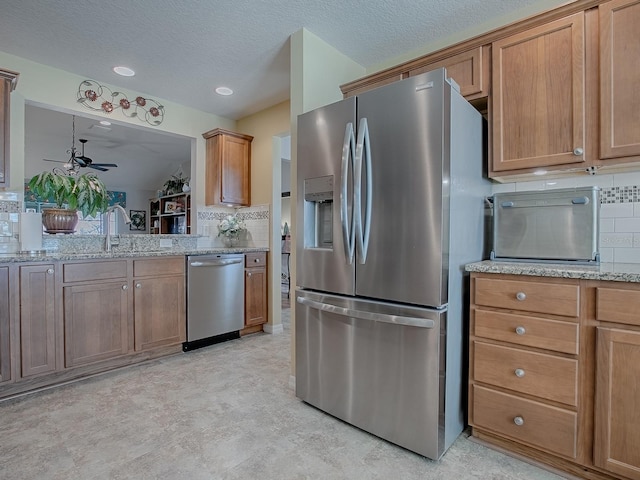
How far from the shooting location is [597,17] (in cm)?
160

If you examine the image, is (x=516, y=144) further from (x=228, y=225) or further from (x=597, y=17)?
(x=228, y=225)

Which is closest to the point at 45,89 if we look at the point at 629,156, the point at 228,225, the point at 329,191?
the point at 228,225

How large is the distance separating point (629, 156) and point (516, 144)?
47cm

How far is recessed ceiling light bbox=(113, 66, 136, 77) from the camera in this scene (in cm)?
293

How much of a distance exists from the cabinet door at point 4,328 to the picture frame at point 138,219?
680cm

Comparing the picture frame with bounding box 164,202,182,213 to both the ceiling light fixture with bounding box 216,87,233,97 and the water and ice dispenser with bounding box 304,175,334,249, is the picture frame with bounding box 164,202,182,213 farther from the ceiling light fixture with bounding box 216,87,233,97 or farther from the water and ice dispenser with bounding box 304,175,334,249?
the water and ice dispenser with bounding box 304,175,334,249

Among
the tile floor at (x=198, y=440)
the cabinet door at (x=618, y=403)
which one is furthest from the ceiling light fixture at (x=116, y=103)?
the cabinet door at (x=618, y=403)

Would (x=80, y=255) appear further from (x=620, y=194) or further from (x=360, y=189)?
(x=620, y=194)

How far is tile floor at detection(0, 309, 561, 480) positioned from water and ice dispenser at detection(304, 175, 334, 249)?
103 cm

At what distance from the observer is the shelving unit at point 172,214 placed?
697cm

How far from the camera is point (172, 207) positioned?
7.52 m

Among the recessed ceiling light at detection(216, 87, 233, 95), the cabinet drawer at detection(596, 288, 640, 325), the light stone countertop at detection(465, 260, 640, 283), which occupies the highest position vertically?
the recessed ceiling light at detection(216, 87, 233, 95)

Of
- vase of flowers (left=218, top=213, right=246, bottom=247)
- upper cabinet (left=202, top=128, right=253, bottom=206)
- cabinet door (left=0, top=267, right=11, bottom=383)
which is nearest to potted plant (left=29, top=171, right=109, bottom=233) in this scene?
cabinet door (left=0, top=267, right=11, bottom=383)

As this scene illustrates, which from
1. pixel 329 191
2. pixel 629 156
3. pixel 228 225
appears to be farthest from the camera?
pixel 228 225
